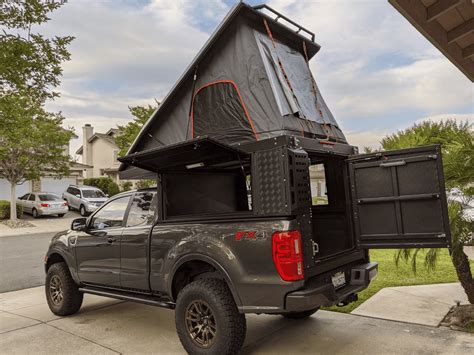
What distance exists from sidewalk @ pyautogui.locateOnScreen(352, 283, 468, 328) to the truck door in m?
1.36

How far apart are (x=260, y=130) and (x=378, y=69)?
13.6 ft

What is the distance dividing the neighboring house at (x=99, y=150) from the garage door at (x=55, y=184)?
5414 millimetres

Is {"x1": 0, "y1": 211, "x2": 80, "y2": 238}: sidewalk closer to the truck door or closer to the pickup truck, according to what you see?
the pickup truck

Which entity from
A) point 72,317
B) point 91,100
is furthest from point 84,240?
point 91,100

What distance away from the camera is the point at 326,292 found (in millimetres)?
3365

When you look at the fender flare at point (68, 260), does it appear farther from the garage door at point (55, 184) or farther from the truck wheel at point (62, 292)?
the garage door at point (55, 184)

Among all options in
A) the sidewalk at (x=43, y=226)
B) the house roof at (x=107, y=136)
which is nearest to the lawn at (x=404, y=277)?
the sidewalk at (x=43, y=226)

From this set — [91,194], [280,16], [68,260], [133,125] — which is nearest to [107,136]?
[91,194]

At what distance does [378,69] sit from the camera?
7.03 meters

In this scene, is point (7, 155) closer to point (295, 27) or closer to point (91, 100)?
point (91, 100)

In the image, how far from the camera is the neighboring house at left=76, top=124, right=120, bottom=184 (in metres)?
35.9

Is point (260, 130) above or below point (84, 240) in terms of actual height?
above

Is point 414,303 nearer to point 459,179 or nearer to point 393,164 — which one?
point 459,179

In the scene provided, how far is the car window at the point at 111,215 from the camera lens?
4906 mm
